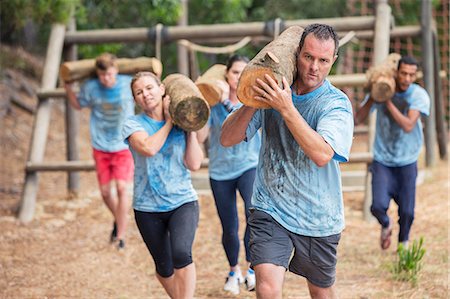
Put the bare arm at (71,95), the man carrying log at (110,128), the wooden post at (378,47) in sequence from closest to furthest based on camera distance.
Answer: the man carrying log at (110,128), the bare arm at (71,95), the wooden post at (378,47)

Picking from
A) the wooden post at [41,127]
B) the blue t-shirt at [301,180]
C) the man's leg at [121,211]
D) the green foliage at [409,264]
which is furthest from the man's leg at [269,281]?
the wooden post at [41,127]

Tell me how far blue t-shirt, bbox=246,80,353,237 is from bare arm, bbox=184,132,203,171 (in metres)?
0.96

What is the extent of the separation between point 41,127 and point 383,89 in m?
4.47

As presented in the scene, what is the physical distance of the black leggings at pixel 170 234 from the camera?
190 inches

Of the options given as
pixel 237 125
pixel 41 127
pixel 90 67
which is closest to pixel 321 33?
pixel 237 125

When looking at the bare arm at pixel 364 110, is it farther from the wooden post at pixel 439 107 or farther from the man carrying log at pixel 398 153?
the wooden post at pixel 439 107

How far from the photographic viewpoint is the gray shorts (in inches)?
153

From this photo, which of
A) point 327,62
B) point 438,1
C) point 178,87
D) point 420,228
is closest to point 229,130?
point 327,62

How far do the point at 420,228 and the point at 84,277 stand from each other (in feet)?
12.4

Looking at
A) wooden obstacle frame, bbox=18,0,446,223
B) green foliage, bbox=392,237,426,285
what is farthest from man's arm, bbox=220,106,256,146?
wooden obstacle frame, bbox=18,0,446,223

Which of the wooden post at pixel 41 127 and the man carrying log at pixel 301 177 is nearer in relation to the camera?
the man carrying log at pixel 301 177

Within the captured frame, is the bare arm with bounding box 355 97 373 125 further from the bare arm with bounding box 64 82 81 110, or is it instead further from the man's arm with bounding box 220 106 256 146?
the bare arm with bounding box 64 82 81 110

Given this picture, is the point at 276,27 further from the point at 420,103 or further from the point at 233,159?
the point at 233,159

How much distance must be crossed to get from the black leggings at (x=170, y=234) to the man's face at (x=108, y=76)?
3040mm
